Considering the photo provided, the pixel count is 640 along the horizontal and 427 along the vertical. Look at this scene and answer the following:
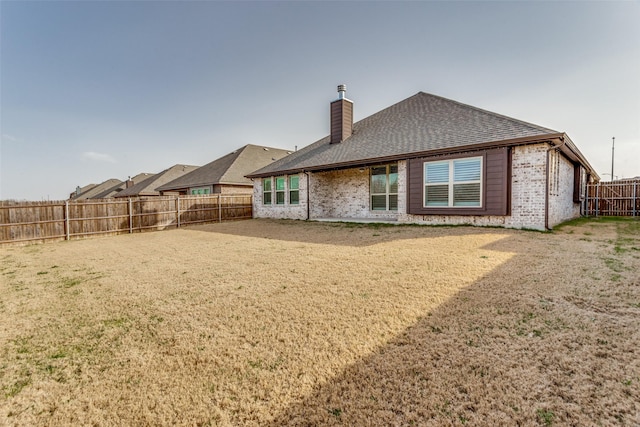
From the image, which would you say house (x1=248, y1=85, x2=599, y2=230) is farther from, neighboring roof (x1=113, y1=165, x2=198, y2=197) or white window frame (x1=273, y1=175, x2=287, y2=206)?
neighboring roof (x1=113, y1=165, x2=198, y2=197)

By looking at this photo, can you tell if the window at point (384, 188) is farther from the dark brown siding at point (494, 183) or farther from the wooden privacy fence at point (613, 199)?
the wooden privacy fence at point (613, 199)

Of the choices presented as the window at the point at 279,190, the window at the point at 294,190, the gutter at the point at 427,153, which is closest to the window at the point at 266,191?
the window at the point at 279,190

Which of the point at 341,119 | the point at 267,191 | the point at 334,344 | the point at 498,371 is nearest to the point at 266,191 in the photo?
the point at 267,191

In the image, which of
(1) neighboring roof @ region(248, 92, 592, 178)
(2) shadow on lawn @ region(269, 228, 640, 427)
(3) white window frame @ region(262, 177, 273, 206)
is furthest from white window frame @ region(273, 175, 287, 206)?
(2) shadow on lawn @ region(269, 228, 640, 427)

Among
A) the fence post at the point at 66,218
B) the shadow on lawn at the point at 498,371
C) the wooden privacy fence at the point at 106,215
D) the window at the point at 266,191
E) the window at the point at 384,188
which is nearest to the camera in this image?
the shadow on lawn at the point at 498,371

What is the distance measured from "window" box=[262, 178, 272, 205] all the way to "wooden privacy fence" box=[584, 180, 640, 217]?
63.2ft

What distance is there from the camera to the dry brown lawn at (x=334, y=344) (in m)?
1.92

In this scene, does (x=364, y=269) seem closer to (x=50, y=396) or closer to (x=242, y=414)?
(x=242, y=414)

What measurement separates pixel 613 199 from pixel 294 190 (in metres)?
19.1

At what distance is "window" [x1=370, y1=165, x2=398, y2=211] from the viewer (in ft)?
42.1

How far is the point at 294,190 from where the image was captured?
623 inches

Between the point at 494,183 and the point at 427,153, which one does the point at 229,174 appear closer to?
the point at 427,153

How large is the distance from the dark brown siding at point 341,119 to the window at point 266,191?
4756mm

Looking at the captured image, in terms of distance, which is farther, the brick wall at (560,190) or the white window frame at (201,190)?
the white window frame at (201,190)
